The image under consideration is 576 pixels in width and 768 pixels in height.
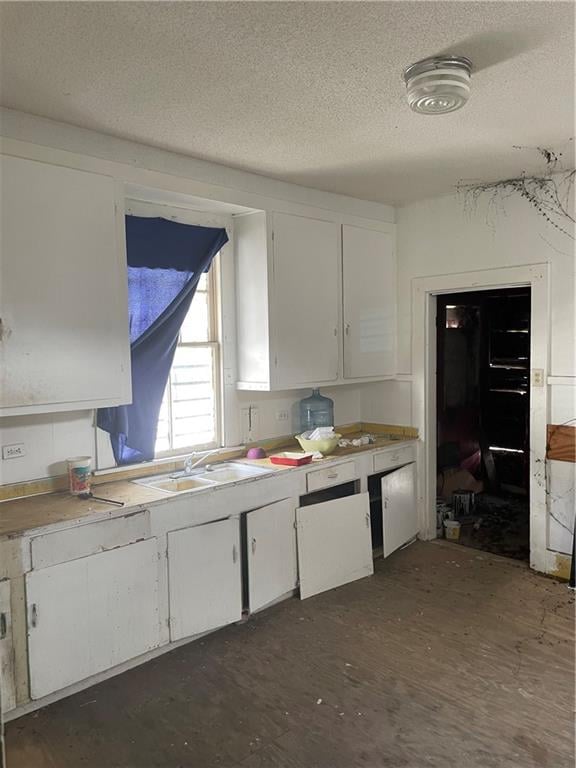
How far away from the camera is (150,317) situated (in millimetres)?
3402

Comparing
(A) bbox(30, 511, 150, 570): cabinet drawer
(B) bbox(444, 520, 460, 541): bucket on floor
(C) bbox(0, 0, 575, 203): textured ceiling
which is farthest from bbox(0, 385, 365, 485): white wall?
(B) bbox(444, 520, 460, 541): bucket on floor

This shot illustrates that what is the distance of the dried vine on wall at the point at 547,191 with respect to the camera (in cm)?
368

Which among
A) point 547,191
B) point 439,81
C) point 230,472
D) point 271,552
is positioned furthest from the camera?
point 547,191

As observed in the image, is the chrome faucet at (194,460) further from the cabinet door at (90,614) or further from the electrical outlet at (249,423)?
the cabinet door at (90,614)

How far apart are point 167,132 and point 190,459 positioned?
5.96 feet

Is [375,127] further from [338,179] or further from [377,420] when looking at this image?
[377,420]

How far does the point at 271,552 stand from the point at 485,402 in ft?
10.7

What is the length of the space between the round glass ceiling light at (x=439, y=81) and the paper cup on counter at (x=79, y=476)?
2.27 meters

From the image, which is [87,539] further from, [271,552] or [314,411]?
[314,411]

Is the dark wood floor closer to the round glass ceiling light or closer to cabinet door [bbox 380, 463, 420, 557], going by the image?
cabinet door [bbox 380, 463, 420, 557]

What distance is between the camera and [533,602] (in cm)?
350

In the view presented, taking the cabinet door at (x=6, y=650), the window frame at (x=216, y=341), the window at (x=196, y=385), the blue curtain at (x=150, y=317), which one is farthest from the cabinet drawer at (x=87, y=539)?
the window frame at (x=216, y=341)

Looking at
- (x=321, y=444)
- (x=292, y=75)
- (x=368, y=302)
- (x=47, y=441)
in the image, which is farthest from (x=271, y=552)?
(x=292, y=75)

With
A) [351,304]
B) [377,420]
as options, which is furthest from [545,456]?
[351,304]
